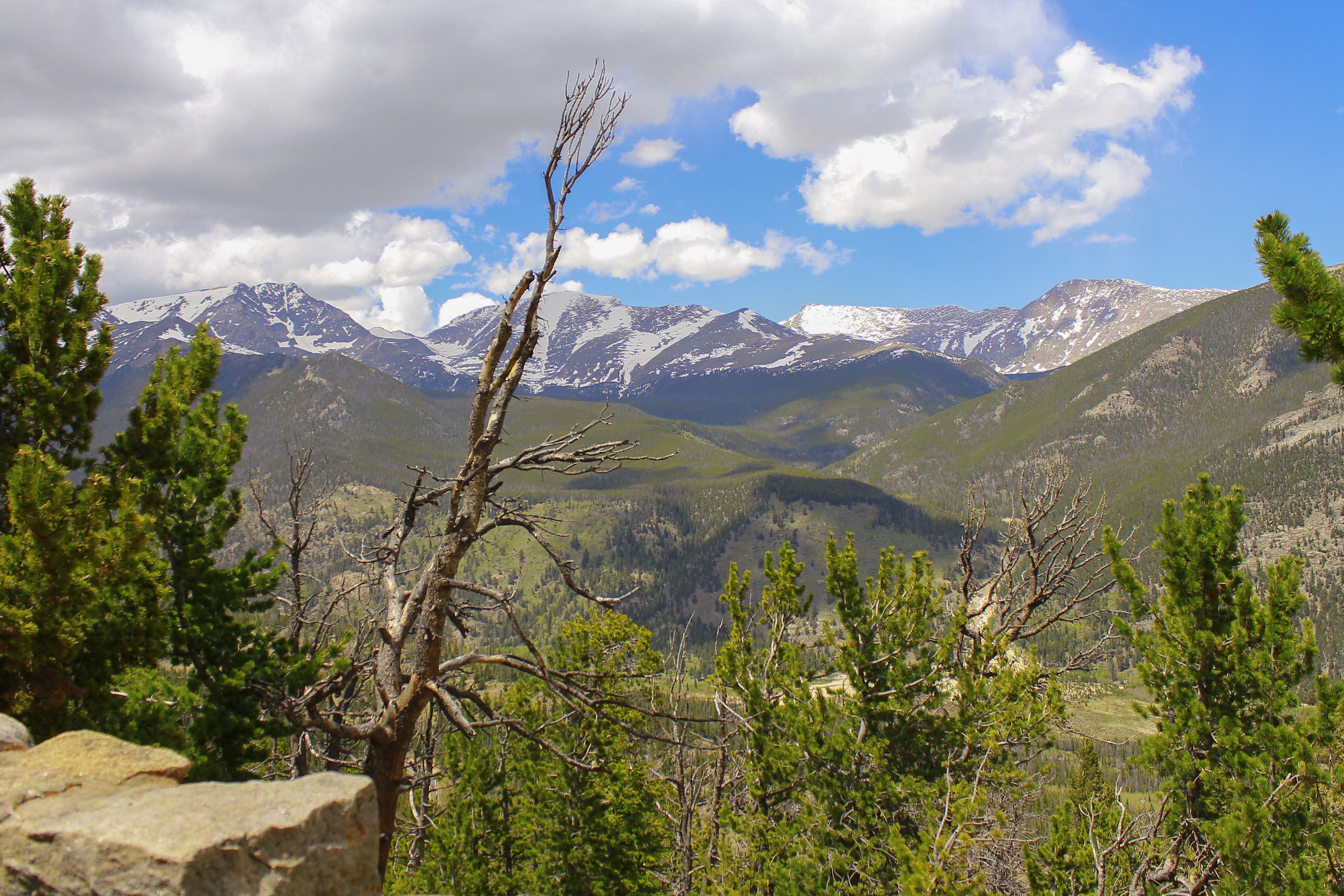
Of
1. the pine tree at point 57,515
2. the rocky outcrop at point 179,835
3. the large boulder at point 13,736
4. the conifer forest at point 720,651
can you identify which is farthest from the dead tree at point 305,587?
the rocky outcrop at point 179,835

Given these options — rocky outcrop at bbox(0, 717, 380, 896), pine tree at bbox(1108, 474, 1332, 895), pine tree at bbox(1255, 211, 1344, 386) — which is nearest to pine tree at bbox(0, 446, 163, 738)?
rocky outcrop at bbox(0, 717, 380, 896)

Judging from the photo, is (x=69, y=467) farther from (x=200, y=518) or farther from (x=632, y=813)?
(x=632, y=813)

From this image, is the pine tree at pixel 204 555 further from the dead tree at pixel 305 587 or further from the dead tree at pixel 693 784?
the dead tree at pixel 693 784

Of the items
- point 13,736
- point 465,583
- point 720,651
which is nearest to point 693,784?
point 720,651

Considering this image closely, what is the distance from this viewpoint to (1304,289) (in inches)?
302

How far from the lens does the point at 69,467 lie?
452 inches

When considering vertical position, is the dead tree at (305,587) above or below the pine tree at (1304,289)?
below

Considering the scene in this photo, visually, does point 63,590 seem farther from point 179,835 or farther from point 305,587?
point 305,587

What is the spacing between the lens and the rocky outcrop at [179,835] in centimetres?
470

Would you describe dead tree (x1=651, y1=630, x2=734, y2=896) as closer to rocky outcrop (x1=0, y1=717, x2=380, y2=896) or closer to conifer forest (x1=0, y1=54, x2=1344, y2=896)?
conifer forest (x1=0, y1=54, x2=1344, y2=896)

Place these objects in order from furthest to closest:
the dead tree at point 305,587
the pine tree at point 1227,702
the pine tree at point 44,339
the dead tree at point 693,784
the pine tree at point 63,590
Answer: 1. the dead tree at point 693,784
2. the dead tree at point 305,587
3. the pine tree at point 1227,702
4. the pine tree at point 44,339
5. the pine tree at point 63,590

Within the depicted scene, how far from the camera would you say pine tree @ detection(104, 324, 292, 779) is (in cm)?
1253

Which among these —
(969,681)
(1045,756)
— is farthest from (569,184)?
(1045,756)

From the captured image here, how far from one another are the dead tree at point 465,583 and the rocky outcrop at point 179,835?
5.48 ft
